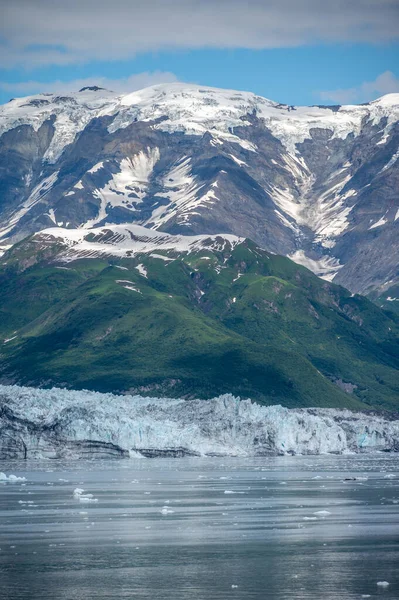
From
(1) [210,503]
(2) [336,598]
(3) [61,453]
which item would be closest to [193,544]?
(2) [336,598]

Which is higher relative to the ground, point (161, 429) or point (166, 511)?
point (161, 429)

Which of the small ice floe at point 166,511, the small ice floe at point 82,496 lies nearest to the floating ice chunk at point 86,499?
the small ice floe at point 82,496

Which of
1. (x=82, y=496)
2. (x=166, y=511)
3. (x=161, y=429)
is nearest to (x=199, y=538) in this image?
(x=166, y=511)

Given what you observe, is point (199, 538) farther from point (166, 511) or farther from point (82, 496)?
point (82, 496)

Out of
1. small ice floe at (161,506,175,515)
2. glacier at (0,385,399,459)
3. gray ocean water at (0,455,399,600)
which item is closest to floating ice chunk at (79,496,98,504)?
gray ocean water at (0,455,399,600)

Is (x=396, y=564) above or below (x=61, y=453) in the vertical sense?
below

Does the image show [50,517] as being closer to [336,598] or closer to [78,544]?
[78,544]

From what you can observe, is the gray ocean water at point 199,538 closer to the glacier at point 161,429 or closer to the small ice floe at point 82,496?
the small ice floe at point 82,496
